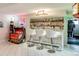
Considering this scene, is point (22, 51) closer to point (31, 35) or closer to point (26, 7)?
point (31, 35)

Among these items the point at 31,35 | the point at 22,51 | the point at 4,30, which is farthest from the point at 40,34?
the point at 4,30

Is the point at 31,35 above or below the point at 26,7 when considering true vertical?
below

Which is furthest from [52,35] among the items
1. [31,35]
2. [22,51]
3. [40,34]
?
[22,51]

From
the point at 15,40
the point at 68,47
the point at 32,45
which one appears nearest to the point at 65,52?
the point at 68,47

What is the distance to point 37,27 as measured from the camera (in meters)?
1.88

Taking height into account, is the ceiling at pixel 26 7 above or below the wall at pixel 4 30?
above

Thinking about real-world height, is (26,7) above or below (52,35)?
above

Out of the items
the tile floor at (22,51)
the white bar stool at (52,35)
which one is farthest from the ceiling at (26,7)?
the tile floor at (22,51)

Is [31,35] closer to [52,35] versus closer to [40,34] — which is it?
[40,34]

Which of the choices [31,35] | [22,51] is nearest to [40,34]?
[31,35]

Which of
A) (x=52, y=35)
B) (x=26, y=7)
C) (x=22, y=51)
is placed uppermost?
(x=26, y=7)

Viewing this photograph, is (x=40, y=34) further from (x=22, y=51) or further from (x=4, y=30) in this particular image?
(x=4, y=30)

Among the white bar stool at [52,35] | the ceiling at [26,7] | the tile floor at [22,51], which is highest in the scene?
the ceiling at [26,7]

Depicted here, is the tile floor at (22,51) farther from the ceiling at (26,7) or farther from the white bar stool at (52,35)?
the ceiling at (26,7)
